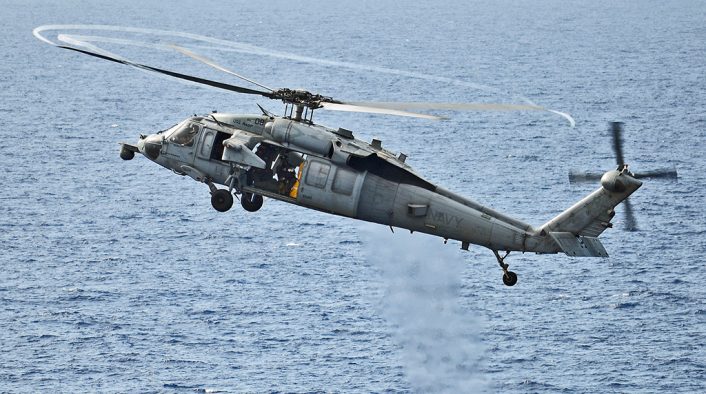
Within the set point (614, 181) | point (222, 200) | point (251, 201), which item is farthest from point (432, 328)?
point (614, 181)

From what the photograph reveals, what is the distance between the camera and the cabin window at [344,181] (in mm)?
55656

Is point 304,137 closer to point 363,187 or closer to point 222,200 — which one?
point 363,187

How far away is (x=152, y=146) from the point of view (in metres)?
59.1

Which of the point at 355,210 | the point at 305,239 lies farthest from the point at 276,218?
the point at 355,210

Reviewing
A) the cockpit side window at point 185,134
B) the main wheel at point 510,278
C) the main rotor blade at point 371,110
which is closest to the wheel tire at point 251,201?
the cockpit side window at point 185,134

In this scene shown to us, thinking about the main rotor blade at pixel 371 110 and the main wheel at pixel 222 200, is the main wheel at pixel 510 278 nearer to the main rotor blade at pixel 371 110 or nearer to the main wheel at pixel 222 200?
the main rotor blade at pixel 371 110

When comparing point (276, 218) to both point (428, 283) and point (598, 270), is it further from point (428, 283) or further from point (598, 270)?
point (428, 283)

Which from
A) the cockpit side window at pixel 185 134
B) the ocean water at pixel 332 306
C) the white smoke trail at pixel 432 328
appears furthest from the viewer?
the ocean water at pixel 332 306

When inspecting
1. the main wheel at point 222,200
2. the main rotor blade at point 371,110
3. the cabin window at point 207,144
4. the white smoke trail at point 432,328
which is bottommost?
the white smoke trail at point 432,328

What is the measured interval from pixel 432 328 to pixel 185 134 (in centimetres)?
7863

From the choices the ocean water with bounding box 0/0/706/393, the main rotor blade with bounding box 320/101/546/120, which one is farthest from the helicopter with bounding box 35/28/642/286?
the ocean water with bounding box 0/0/706/393

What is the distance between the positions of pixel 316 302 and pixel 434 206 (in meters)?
106

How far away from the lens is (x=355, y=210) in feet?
184

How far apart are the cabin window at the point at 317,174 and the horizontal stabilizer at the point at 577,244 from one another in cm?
1039
